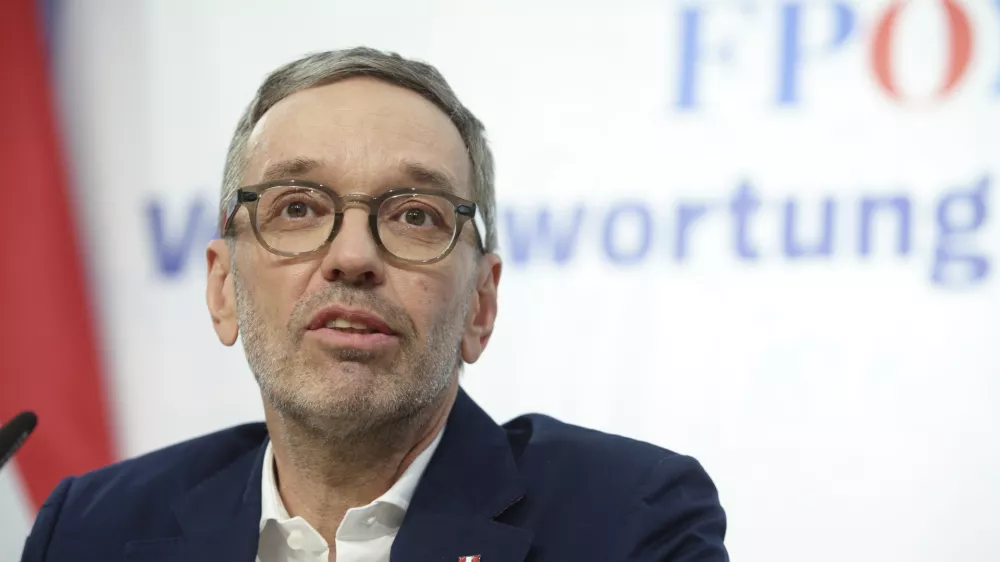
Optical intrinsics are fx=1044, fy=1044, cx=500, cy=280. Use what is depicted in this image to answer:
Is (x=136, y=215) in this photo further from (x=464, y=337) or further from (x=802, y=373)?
(x=802, y=373)

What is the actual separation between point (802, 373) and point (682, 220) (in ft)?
1.64

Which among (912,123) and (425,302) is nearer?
(425,302)

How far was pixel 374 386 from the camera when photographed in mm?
1695

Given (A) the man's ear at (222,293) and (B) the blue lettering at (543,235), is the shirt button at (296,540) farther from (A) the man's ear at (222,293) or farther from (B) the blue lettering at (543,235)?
(B) the blue lettering at (543,235)

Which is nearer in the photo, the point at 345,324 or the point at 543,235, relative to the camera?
the point at 345,324

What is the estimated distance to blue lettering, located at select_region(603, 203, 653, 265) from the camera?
2.79 meters

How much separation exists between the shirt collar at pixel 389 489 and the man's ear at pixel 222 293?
26 centimetres

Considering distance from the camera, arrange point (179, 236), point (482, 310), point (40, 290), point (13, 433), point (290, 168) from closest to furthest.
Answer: point (13, 433), point (290, 168), point (482, 310), point (179, 236), point (40, 290)

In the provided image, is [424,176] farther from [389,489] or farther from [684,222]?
[684,222]

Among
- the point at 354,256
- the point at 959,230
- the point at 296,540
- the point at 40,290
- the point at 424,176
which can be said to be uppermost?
the point at 424,176

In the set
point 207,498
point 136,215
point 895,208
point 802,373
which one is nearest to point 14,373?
point 136,215

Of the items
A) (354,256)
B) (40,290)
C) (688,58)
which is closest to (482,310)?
(354,256)

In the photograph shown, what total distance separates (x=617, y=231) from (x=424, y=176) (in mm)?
1084

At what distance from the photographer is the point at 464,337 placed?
1.96 metres
